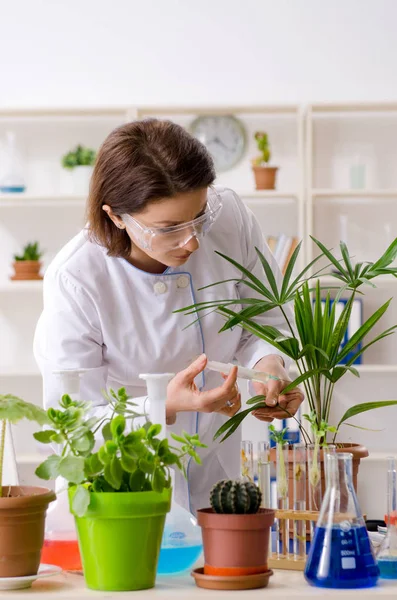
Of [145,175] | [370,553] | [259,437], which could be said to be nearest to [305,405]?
[259,437]

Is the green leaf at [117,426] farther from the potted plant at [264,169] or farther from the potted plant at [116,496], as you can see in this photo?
the potted plant at [264,169]

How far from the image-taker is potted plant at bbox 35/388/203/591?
3.45ft

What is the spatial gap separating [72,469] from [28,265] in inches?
129

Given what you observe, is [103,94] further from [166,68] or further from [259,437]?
[259,437]

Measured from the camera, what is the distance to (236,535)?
1081 millimetres

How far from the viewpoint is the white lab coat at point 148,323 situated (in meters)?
1.78

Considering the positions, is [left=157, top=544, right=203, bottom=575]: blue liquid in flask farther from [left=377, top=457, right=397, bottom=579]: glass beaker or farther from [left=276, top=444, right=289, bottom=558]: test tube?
[left=377, top=457, right=397, bottom=579]: glass beaker

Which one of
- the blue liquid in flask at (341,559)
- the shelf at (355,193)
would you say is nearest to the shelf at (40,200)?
the shelf at (355,193)

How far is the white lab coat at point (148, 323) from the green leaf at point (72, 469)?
2.03ft

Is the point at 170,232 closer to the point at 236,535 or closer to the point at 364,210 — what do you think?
the point at 236,535

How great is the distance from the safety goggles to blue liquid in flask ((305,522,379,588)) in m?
0.72

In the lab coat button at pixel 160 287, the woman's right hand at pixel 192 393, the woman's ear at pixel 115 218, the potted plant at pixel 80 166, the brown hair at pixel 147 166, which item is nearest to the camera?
the woman's right hand at pixel 192 393

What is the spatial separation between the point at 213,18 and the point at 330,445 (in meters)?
3.52

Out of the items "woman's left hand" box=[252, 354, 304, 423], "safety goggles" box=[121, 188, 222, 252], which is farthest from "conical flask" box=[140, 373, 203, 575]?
"safety goggles" box=[121, 188, 222, 252]
